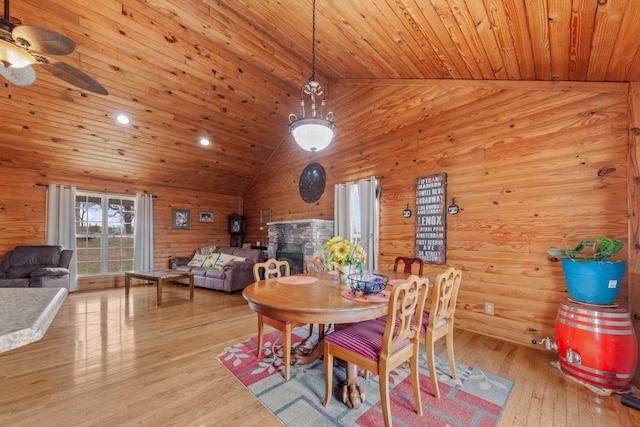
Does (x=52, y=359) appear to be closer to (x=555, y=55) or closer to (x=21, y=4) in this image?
(x=21, y=4)

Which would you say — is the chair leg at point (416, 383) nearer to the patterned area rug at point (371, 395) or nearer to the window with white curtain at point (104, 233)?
the patterned area rug at point (371, 395)

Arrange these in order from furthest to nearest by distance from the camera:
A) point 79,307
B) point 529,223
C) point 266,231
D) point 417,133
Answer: point 266,231, point 79,307, point 417,133, point 529,223

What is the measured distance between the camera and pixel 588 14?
1.66m

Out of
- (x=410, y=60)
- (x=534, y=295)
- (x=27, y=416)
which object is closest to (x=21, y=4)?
(x=27, y=416)

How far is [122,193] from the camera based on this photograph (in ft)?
19.8

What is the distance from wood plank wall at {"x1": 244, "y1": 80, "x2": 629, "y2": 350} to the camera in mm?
2553

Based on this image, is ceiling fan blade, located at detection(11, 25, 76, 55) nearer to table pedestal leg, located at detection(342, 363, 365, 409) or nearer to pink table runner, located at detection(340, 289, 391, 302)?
pink table runner, located at detection(340, 289, 391, 302)

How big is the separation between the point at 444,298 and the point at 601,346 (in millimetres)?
1179

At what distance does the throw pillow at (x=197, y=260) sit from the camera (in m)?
6.29

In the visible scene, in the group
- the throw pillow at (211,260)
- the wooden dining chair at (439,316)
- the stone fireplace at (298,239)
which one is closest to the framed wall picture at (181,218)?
the throw pillow at (211,260)

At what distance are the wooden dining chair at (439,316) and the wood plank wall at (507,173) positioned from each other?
1272 mm

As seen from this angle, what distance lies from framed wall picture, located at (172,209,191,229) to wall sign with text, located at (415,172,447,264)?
542 cm

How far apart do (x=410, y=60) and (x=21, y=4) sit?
4.12 m

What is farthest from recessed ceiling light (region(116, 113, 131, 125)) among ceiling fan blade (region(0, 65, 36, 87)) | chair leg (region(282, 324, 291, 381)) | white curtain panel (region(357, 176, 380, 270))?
chair leg (region(282, 324, 291, 381))
